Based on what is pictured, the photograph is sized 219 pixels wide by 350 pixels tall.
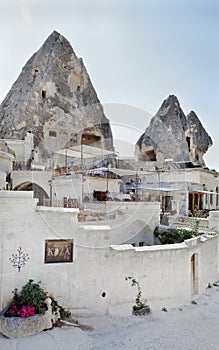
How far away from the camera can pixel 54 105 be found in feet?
106

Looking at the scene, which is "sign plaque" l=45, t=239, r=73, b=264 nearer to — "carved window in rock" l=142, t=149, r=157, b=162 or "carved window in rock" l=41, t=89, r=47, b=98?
"carved window in rock" l=41, t=89, r=47, b=98

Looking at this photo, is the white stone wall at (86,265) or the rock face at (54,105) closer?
the white stone wall at (86,265)

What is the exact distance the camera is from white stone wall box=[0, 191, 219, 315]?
25.2ft

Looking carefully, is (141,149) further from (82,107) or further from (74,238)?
(74,238)

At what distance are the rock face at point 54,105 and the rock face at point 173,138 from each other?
6.70 meters

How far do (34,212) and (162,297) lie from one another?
5.59 meters

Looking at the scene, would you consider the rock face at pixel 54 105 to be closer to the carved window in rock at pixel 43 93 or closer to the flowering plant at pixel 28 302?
the carved window in rock at pixel 43 93

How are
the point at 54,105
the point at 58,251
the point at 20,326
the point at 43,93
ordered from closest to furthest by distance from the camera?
the point at 20,326 → the point at 58,251 → the point at 54,105 → the point at 43,93

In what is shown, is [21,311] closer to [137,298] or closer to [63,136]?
[137,298]

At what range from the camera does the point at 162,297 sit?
9.41m

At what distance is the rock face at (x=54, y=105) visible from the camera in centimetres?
3053

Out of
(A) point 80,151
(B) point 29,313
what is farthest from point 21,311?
(A) point 80,151

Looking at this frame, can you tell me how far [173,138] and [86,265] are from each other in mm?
33589

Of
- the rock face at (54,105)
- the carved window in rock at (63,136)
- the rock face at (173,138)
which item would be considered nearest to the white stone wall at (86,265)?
the rock face at (54,105)
